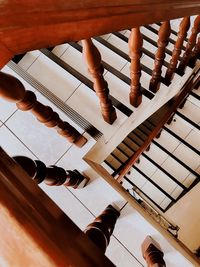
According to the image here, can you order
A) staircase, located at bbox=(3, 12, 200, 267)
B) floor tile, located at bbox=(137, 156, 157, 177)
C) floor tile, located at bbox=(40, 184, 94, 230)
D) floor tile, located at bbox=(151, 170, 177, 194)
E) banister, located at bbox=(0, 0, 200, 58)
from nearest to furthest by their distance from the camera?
banister, located at bbox=(0, 0, 200, 58), floor tile, located at bbox=(40, 184, 94, 230), staircase, located at bbox=(3, 12, 200, 267), floor tile, located at bbox=(151, 170, 177, 194), floor tile, located at bbox=(137, 156, 157, 177)

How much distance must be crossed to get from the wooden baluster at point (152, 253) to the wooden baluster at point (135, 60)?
942 millimetres

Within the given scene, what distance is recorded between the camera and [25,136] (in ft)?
5.95

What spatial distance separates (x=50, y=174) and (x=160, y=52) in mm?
1051

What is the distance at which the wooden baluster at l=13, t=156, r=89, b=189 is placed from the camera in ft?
3.62

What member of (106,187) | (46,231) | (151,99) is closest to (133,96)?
(151,99)

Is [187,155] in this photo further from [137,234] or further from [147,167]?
[137,234]

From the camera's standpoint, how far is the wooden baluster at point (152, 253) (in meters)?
1.36

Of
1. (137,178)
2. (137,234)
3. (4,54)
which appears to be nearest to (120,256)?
(137,234)

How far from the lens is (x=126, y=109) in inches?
79.9

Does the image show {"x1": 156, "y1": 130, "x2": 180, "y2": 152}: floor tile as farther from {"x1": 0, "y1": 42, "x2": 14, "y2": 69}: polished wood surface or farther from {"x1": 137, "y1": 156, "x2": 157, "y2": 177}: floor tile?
{"x1": 0, "y1": 42, "x2": 14, "y2": 69}: polished wood surface

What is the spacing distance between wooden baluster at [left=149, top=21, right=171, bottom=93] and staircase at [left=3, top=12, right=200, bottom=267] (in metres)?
0.08

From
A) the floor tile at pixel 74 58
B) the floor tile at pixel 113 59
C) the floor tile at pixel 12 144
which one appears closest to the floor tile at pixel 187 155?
the floor tile at pixel 113 59

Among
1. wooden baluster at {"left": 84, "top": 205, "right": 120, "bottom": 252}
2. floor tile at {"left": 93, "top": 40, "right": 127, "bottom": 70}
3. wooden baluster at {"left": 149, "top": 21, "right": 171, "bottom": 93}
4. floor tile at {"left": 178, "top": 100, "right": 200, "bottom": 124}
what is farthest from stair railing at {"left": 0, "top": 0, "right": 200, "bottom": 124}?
floor tile at {"left": 178, "top": 100, "right": 200, "bottom": 124}

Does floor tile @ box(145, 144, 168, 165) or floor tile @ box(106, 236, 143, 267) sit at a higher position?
floor tile @ box(145, 144, 168, 165)
